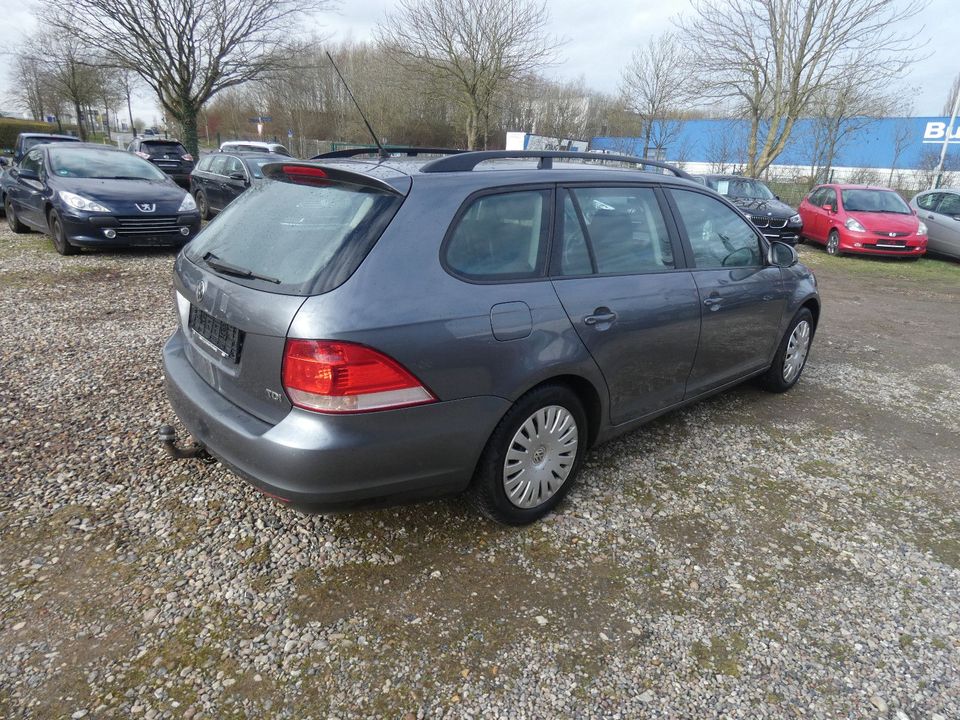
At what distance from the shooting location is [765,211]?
13.2 metres

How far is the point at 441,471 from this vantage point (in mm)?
2475

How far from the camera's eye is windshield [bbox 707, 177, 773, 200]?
14.1m

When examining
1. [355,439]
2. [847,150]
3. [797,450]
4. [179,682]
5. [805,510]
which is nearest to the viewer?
[179,682]

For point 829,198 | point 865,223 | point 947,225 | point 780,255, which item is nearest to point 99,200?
point 780,255

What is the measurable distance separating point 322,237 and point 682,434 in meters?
2.73

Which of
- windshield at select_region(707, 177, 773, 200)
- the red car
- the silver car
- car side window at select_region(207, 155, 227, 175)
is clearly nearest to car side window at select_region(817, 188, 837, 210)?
the red car

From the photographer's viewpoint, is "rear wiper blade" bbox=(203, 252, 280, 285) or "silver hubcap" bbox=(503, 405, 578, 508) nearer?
"rear wiper blade" bbox=(203, 252, 280, 285)

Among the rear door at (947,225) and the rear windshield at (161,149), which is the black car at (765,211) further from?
the rear windshield at (161,149)

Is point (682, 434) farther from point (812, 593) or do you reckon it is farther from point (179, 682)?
point (179, 682)

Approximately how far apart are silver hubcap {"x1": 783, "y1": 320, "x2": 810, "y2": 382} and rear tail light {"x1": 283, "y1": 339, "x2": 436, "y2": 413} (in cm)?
362

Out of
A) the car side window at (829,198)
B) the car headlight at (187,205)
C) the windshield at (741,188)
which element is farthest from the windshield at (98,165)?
the car side window at (829,198)

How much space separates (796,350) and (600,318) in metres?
2.72

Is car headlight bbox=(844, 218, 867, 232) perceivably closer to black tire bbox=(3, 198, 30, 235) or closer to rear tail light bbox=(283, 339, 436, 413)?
rear tail light bbox=(283, 339, 436, 413)

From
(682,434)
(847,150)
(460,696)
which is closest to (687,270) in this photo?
(682,434)
